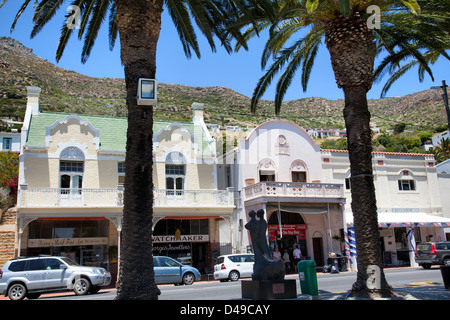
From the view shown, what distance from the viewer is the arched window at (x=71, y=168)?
79.3 feet

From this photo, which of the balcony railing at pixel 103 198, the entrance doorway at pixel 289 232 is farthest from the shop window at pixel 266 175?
the balcony railing at pixel 103 198

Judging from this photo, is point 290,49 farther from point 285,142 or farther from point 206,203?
point 285,142

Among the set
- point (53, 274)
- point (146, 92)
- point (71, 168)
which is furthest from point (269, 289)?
point (71, 168)

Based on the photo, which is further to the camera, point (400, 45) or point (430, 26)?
point (400, 45)

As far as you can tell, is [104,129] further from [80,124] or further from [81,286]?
[81,286]

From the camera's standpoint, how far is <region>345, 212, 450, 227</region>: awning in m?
27.1

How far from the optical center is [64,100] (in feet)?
242

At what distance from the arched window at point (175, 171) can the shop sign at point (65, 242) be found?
5050 millimetres

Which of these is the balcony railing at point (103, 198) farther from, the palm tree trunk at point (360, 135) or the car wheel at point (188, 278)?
the palm tree trunk at point (360, 135)

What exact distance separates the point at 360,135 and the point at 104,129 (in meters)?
19.0

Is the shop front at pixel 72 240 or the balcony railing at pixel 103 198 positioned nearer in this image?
the balcony railing at pixel 103 198

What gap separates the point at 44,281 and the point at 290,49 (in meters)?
12.3

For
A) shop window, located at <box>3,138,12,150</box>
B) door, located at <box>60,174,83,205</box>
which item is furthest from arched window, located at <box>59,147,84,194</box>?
shop window, located at <box>3,138,12,150</box>

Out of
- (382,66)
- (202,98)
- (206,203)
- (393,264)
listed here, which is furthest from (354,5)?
(202,98)
